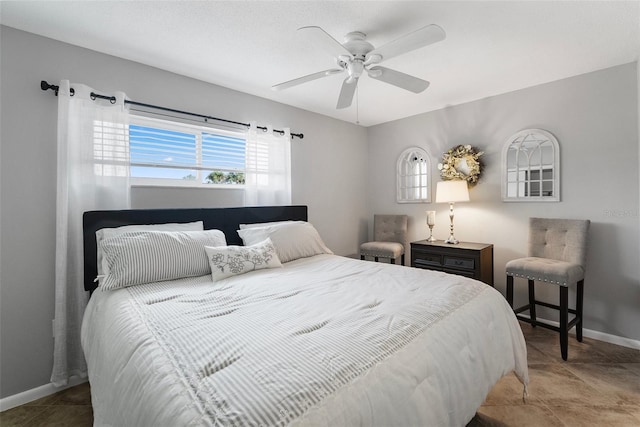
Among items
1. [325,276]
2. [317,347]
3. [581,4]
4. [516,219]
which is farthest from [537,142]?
[317,347]

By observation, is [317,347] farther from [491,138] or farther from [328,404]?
[491,138]

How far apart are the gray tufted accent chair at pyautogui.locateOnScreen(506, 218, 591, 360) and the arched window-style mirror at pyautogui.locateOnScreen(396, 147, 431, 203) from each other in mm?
1318

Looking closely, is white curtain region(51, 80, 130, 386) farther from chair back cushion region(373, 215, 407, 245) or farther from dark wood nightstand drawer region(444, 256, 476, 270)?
dark wood nightstand drawer region(444, 256, 476, 270)

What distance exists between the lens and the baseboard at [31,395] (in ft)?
6.33

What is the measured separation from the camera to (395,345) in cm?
113

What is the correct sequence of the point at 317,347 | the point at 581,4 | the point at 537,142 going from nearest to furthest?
the point at 317,347, the point at 581,4, the point at 537,142

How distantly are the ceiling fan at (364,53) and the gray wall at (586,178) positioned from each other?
68.1 inches

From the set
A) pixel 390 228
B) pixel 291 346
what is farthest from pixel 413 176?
pixel 291 346

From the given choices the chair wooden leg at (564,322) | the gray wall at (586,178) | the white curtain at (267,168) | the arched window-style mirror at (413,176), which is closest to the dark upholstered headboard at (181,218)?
the white curtain at (267,168)

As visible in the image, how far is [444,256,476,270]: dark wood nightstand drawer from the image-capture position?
3068 millimetres

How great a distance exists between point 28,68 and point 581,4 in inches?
142

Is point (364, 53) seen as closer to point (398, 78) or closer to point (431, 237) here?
point (398, 78)

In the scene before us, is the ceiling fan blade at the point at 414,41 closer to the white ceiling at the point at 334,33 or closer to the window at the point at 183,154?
the white ceiling at the point at 334,33

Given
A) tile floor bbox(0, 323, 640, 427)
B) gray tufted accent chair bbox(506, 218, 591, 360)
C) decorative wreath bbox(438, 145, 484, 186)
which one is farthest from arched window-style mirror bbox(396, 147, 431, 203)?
tile floor bbox(0, 323, 640, 427)
